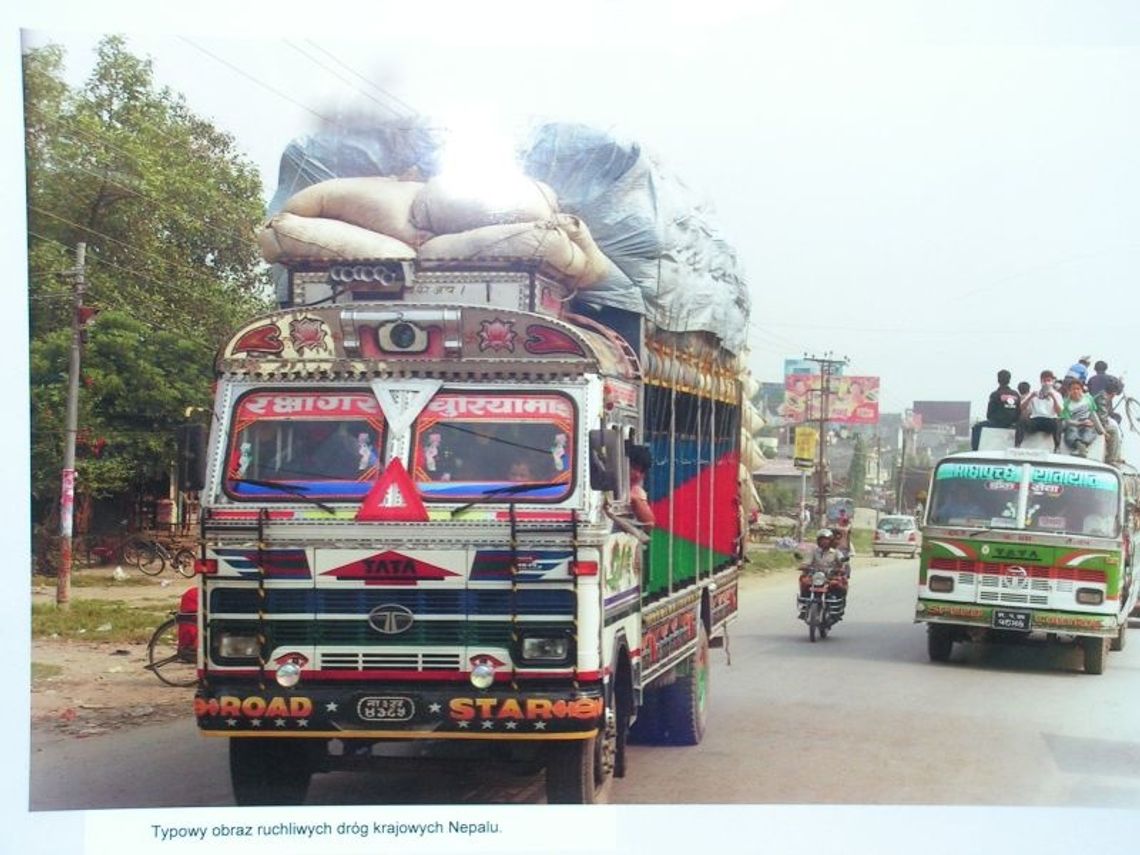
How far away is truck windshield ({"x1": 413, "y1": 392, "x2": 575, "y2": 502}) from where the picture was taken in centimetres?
548

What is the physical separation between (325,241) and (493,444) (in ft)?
4.46

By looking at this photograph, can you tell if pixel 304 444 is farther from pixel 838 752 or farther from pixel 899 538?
pixel 899 538

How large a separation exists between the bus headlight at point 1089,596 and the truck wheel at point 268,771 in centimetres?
577

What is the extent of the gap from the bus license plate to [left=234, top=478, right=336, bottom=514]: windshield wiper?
5.77m

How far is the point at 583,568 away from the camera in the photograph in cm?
532

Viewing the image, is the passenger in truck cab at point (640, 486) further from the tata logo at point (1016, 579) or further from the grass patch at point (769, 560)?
the tata logo at point (1016, 579)

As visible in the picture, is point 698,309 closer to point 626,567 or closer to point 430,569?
point 626,567

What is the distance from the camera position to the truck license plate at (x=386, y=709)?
17.4 ft

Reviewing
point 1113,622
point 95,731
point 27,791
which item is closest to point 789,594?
point 1113,622

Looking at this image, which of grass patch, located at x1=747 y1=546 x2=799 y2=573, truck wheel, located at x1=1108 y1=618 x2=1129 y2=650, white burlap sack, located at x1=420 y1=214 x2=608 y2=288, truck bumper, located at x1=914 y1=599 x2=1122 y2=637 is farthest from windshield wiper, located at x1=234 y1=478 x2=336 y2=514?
truck wheel, located at x1=1108 y1=618 x2=1129 y2=650

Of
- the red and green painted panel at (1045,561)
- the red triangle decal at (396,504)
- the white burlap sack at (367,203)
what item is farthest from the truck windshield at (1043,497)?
the red triangle decal at (396,504)

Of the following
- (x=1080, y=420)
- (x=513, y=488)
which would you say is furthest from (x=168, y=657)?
(x=1080, y=420)

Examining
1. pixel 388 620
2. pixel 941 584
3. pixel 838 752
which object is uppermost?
pixel 388 620

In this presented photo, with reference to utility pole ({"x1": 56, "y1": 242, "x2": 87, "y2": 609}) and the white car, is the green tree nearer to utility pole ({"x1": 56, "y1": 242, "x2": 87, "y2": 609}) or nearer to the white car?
utility pole ({"x1": 56, "y1": 242, "x2": 87, "y2": 609})
